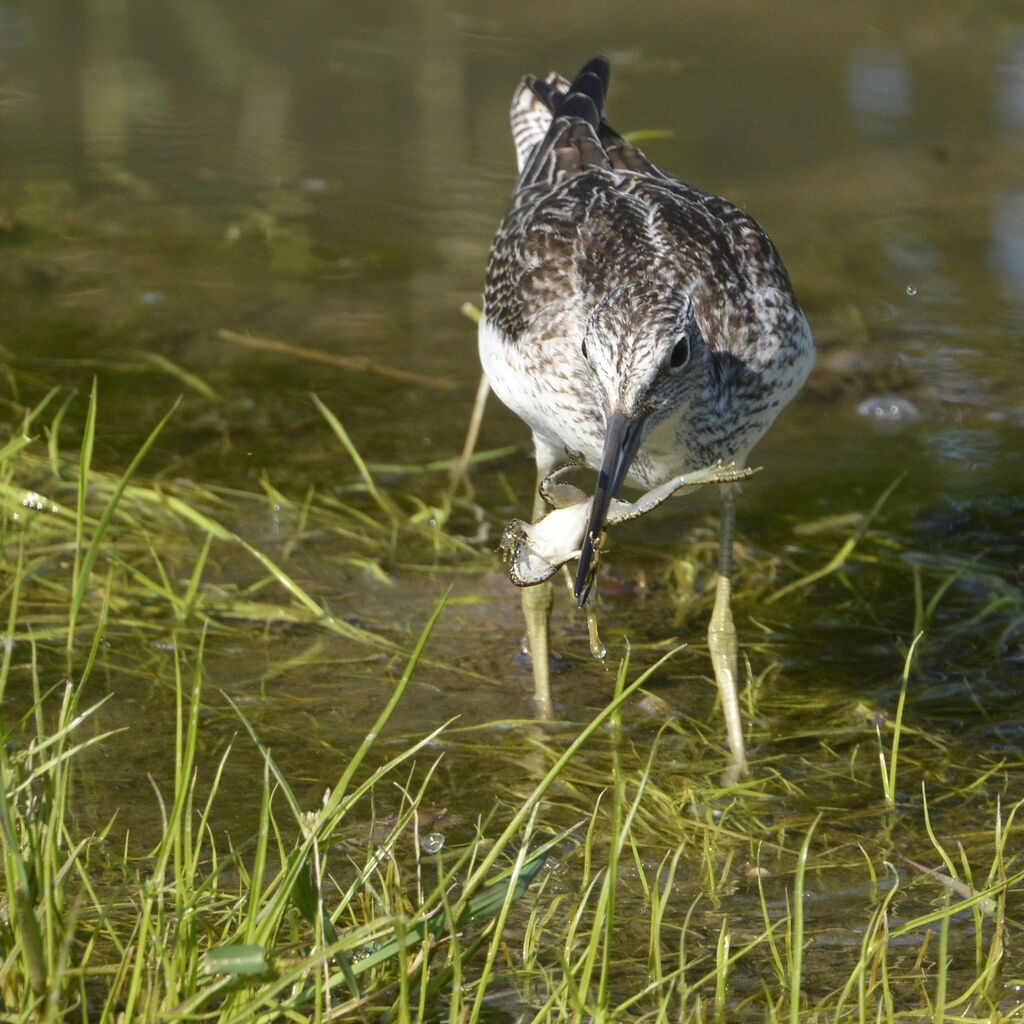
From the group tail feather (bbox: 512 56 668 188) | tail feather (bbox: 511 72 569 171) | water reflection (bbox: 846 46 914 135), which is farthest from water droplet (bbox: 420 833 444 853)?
water reflection (bbox: 846 46 914 135)

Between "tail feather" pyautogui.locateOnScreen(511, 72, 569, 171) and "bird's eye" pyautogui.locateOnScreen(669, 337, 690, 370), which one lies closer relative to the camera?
"bird's eye" pyautogui.locateOnScreen(669, 337, 690, 370)

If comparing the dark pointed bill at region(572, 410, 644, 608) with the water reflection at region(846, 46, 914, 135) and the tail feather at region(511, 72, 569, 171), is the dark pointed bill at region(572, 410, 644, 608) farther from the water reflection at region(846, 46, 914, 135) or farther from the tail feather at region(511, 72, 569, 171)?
the water reflection at region(846, 46, 914, 135)

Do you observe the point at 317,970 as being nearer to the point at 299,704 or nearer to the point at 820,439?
the point at 299,704

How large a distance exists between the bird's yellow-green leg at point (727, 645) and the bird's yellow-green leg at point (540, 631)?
21.6 inches

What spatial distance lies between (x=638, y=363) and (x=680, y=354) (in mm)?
182

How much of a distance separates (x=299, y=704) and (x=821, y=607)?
2.08 m

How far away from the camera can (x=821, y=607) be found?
18.3 ft

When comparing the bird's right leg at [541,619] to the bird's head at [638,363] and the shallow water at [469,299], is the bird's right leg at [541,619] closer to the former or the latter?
the shallow water at [469,299]

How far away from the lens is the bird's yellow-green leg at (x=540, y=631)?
485 centimetres

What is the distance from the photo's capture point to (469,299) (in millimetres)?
7961

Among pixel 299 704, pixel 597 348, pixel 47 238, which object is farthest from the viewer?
pixel 47 238

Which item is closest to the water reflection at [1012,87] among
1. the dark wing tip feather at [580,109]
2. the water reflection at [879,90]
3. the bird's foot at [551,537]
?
the water reflection at [879,90]

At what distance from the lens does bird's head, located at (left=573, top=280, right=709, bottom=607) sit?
3.85m

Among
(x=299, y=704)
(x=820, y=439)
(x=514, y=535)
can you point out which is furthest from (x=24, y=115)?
(x=514, y=535)
